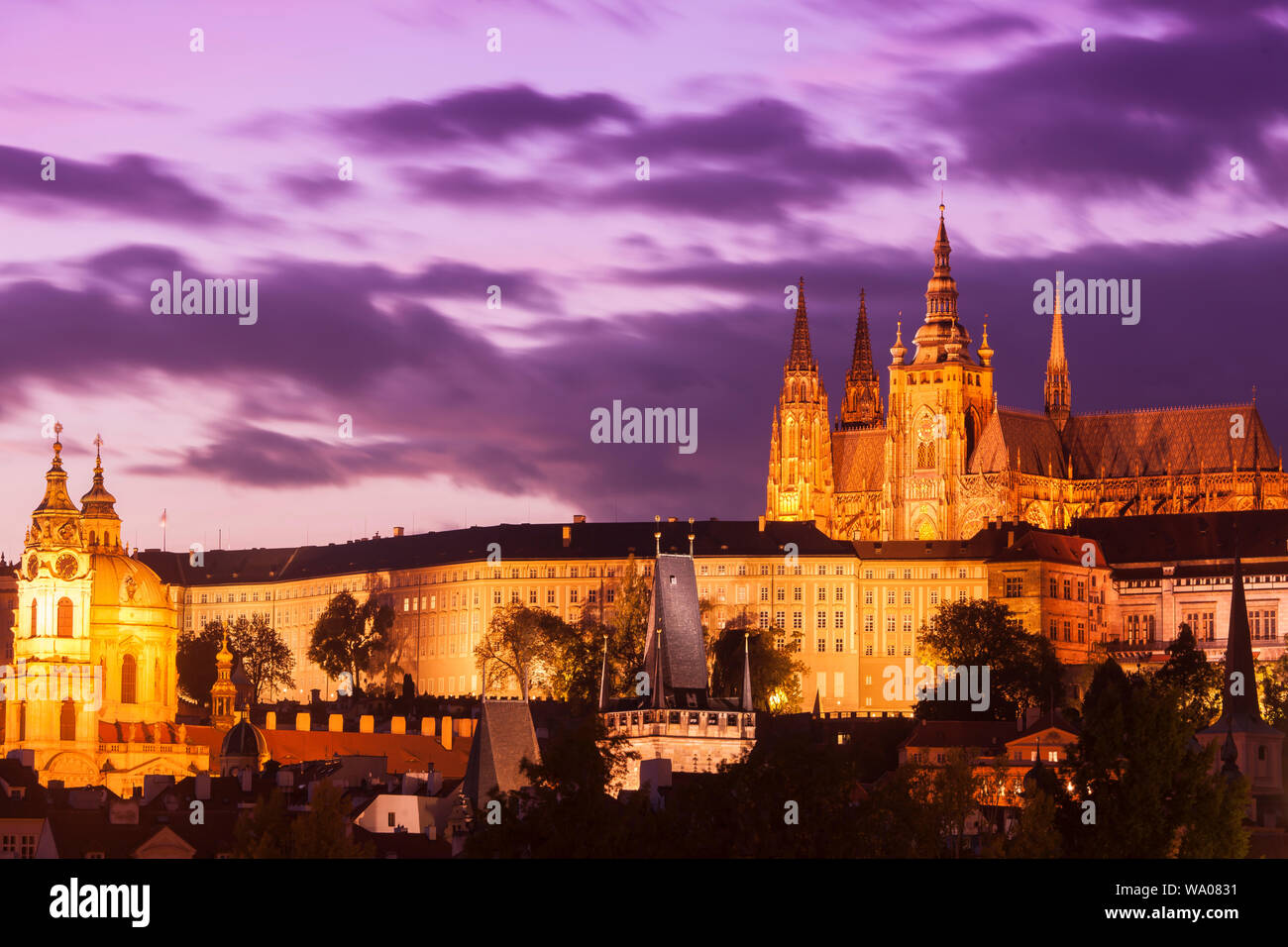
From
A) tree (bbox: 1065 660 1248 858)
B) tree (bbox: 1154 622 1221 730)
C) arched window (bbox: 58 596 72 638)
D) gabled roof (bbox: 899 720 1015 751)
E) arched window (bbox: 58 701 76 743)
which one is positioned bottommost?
tree (bbox: 1065 660 1248 858)

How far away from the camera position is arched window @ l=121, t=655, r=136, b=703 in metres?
171

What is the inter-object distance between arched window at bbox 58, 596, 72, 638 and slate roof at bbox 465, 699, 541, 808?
50.7m

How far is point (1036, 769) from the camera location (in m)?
110

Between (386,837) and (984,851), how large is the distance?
26269 millimetres

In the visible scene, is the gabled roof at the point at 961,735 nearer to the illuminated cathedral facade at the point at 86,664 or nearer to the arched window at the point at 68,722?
the illuminated cathedral facade at the point at 86,664

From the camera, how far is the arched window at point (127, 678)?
170625 millimetres

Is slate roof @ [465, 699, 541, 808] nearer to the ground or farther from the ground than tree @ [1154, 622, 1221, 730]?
nearer to the ground

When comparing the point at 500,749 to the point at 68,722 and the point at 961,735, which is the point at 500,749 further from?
the point at 961,735

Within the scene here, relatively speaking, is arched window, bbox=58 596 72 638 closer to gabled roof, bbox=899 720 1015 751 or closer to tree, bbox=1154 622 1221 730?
gabled roof, bbox=899 720 1015 751

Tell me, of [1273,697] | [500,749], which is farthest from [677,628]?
[1273,697]

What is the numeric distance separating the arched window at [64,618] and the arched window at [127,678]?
5015mm

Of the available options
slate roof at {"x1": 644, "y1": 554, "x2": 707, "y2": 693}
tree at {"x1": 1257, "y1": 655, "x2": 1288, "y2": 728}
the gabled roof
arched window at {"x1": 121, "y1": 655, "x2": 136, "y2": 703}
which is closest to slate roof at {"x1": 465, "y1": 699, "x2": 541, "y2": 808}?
slate roof at {"x1": 644, "y1": 554, "x2": 707, "y2": 693}

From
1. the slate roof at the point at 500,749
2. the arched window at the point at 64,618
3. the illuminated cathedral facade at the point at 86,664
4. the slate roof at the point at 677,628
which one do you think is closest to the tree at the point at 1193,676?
the slate roof at the point at 677,628

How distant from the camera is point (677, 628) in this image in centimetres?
13212
